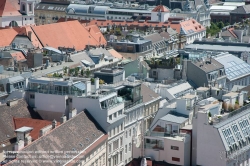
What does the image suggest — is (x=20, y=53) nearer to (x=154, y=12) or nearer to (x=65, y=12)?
(x=154, y=12)

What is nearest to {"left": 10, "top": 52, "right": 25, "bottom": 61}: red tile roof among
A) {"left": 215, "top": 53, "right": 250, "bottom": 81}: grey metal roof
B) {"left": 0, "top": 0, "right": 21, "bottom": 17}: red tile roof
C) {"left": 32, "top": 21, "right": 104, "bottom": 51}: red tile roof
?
{"left": 32, "top": 21, "right": 104, "bottom": 51}: red tile roof

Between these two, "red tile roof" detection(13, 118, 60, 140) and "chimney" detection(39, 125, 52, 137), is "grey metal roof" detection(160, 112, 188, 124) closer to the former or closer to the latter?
"red tile roof" detection(13, 118, 60, 140)

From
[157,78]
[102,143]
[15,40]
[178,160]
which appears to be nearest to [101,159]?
[102,143]

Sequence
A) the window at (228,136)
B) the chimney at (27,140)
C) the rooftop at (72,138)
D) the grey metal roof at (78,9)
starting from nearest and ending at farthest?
the rooftop at (72,138), the chimney at (27,140), the window at (228,136), the grey metal roof at (78,9)

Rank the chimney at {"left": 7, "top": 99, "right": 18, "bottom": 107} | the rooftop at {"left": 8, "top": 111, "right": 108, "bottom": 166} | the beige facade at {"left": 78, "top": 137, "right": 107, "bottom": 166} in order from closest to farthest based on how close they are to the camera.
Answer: the rooftop at {"left": 8, "top": 111, "right": 108, "bottom": 166}, the beige facade at {"left": 78, "top": 137, "right": 107, "bottom": 166}, the chimney at {"left": 7, "top": 99, "right": 18, "bottom": 107}

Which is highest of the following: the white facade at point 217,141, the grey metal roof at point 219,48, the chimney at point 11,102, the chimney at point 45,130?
the grey metal roof at point 219,48

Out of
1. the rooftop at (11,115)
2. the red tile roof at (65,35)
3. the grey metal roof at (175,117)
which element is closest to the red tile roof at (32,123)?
the rooftop at (11,115)

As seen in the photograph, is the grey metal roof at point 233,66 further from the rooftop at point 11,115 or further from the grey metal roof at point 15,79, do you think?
the rooftop at point 11,115

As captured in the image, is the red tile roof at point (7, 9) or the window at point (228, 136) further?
the red tile roof at point (7, 9)
